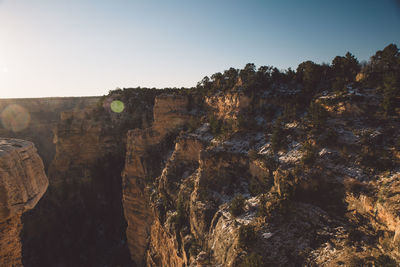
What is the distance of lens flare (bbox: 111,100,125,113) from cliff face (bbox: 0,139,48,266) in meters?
32.0

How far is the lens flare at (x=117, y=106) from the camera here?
35.4 metres

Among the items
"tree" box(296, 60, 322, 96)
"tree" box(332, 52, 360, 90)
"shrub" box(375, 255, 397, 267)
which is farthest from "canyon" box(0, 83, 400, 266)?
"tree" box(332, 52, 360, 90)

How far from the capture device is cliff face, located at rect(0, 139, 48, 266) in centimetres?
386

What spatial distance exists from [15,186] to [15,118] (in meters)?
63.0

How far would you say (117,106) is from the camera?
1419 inches

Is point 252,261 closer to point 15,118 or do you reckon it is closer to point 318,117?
point 318,117

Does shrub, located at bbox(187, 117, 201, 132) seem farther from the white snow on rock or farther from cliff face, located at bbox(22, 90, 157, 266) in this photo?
cliff face, located at bbox(22, 90, 157, 266)

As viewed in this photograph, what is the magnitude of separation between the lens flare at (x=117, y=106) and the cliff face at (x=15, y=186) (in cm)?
3197

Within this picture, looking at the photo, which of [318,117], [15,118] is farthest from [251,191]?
[15,118]

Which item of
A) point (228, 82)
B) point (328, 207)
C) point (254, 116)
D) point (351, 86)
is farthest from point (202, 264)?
point (228, 82)

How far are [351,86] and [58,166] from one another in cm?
3463

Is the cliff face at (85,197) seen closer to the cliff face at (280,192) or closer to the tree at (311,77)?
the cliff face at (280,192)

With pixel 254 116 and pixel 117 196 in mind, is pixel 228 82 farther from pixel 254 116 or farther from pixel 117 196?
pixel 117 196

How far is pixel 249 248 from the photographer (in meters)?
8.38
